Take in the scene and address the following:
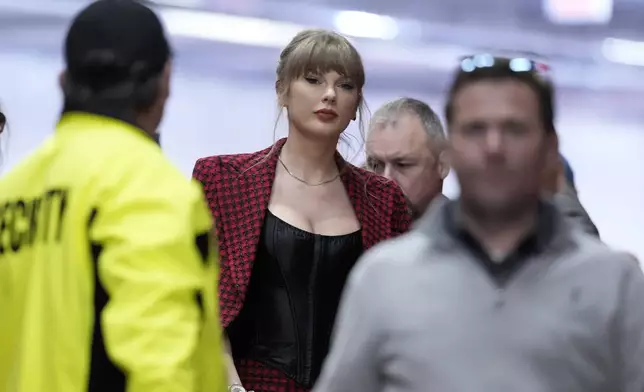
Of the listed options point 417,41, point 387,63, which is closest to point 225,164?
point 387,63

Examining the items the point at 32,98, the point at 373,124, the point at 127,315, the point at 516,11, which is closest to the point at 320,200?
the point at 373,124

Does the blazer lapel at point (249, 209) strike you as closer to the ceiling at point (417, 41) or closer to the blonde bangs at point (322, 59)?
the blonde bangs at point (322, 59)

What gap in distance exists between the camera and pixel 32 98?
15.3 feet

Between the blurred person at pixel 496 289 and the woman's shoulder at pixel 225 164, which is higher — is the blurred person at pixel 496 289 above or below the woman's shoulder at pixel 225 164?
above

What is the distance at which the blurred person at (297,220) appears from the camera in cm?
271

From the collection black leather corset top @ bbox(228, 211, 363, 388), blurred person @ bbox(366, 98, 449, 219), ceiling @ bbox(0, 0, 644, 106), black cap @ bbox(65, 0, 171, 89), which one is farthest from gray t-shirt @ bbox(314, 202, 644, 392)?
ceiling @ bbox(0, 0, 644, 106)

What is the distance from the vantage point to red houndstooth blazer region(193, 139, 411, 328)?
2717 millimetres

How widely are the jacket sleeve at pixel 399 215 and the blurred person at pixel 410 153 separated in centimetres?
48

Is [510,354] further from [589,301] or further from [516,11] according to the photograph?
[516,11]

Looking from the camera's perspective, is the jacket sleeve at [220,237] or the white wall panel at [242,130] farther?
the white wall panel at [242,130]

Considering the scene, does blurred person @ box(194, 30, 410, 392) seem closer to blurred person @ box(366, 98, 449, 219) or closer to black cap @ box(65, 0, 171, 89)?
blurred person @ box(366, 98, 449, 219)

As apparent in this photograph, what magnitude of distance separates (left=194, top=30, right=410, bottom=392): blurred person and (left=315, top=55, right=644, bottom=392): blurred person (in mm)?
873

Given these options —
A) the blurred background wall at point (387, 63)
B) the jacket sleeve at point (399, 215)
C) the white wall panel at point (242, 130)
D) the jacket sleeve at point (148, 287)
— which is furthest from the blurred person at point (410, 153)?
the jacket sleeve at point (148, 287)

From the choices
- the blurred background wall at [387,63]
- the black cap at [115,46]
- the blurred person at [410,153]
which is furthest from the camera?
the blurred background wall at [387,63]
